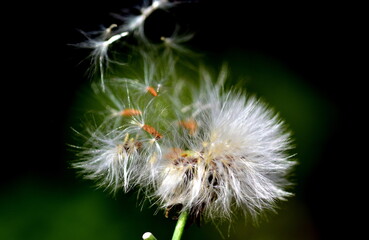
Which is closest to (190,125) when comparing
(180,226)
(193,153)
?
(193,153)

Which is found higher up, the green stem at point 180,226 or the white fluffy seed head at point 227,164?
the white fluffy seed head at point 227,164

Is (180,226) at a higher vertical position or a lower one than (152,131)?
lower

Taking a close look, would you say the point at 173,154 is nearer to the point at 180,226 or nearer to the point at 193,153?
the point at 193,153

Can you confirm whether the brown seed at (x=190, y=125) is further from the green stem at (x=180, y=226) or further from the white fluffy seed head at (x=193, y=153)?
the green stem at (x=180, y=226)

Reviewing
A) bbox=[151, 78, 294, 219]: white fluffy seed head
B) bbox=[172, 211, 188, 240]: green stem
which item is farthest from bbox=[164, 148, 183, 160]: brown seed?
bbox=[172, 211, 188, 240]: green stem

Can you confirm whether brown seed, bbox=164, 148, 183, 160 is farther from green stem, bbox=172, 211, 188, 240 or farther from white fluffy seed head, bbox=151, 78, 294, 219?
green stem, bbox=172, 211, 188, 240

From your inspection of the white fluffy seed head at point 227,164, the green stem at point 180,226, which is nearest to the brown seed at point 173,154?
the white fluffy seed head at point 227,164
